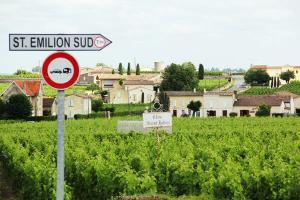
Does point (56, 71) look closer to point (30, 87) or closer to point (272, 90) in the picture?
point (30, 87)

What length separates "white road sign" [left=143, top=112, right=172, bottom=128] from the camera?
22.0 metres

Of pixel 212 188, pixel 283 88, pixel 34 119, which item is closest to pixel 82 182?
pixel 212 188

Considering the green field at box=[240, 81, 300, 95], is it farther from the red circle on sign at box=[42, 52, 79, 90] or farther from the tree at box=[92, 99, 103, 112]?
the red circle on sign at box=[42, 52, 79, 90]

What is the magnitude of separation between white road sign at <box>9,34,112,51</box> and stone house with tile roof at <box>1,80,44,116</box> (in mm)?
83420

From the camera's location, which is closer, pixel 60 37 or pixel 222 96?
pixel 60 37

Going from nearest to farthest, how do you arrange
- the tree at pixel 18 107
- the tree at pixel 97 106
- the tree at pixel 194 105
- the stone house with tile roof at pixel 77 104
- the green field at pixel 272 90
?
1. the tree at pixel 18 107
2. the tree at pixel 97 106
3. the tree at pixel 194 105
4. the stone house with tile roof at pixel 77 104
5. the green field at pixel 272 90

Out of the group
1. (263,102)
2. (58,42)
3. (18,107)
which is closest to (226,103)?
(263,102)

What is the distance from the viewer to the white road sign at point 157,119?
864 inches

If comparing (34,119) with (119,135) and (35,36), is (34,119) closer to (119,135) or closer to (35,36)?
(119,135)

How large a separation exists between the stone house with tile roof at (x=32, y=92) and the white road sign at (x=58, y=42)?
83.4 metres

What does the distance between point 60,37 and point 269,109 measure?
81.6 metres

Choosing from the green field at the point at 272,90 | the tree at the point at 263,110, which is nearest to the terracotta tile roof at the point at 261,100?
the tree at the point at 263,110

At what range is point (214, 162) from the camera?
18781 mm

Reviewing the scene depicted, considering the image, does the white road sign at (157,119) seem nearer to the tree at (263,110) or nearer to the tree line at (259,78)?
the tree at (263,110)
